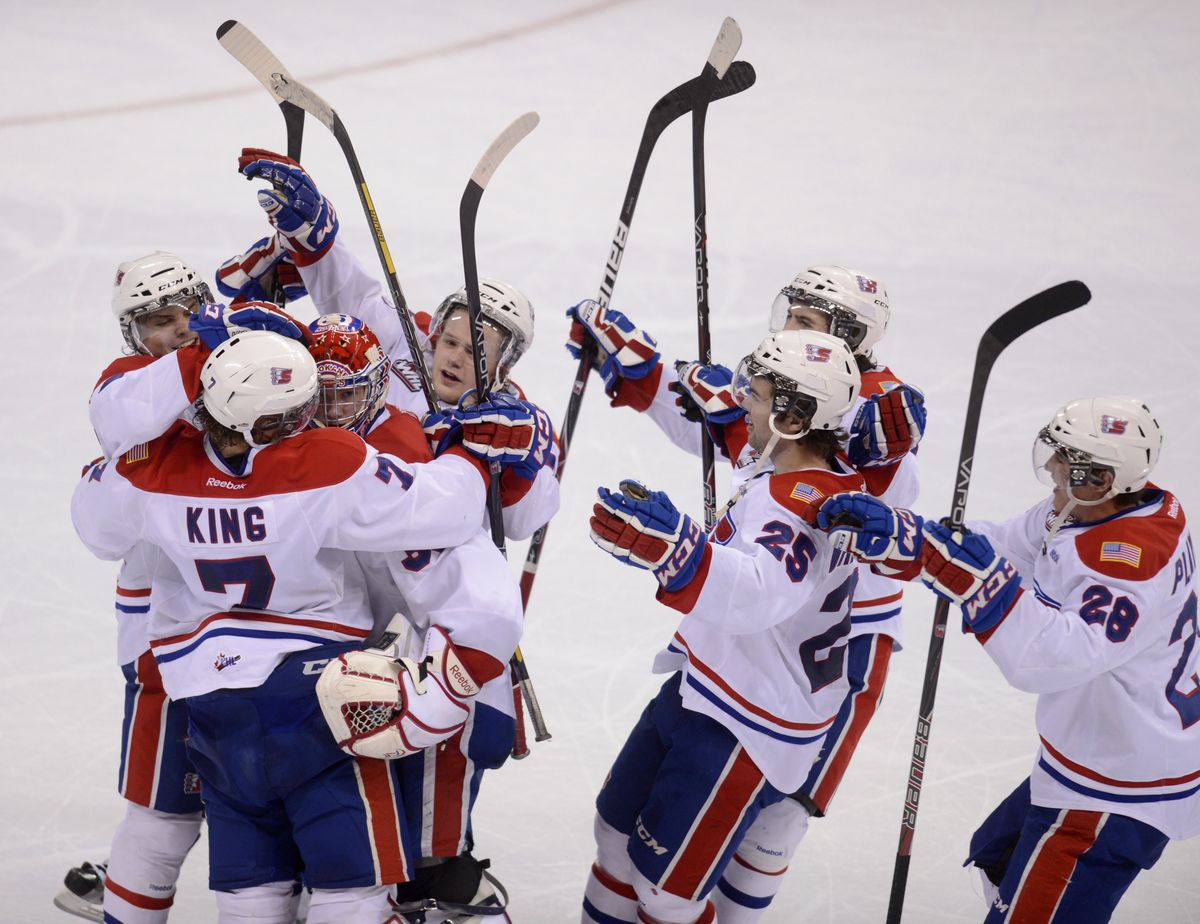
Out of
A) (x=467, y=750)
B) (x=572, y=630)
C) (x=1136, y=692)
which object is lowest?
(x=572, y=630)

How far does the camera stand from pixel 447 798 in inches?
109

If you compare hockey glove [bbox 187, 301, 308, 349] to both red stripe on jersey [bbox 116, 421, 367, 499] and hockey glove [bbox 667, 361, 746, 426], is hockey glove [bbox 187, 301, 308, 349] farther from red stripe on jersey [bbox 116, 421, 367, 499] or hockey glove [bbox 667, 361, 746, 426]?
hockey glove [bbox 667, 361, 746, 426]

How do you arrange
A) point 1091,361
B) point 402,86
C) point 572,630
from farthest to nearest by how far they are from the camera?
point 402,86
point 1091,361
point 572,630

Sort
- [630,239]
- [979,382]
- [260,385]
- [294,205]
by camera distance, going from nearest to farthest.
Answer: [260,385]
[979,382]
[294,205]
[630,239]

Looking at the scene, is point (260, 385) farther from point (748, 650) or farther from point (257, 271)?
point (257, 271)

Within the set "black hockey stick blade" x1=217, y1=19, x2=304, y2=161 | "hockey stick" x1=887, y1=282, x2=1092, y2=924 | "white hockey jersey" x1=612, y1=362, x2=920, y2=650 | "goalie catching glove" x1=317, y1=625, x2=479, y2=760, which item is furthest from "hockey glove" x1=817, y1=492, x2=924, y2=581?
"black hockey stick blade" x1=217, y1=19, x2=304, y2=161

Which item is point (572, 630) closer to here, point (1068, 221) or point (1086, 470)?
point (1086, 470)

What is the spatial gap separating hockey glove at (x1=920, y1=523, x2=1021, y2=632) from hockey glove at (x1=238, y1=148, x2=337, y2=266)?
61.0 inches

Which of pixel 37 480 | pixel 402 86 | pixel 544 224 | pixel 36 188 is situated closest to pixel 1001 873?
pixel 37 480

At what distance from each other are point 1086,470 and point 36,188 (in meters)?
5.63

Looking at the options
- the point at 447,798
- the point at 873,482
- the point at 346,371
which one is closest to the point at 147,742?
the point at 447,798

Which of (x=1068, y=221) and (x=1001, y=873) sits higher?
(x=1068, y=221)

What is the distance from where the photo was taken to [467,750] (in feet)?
9.09

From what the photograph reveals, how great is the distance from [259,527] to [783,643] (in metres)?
1.03
